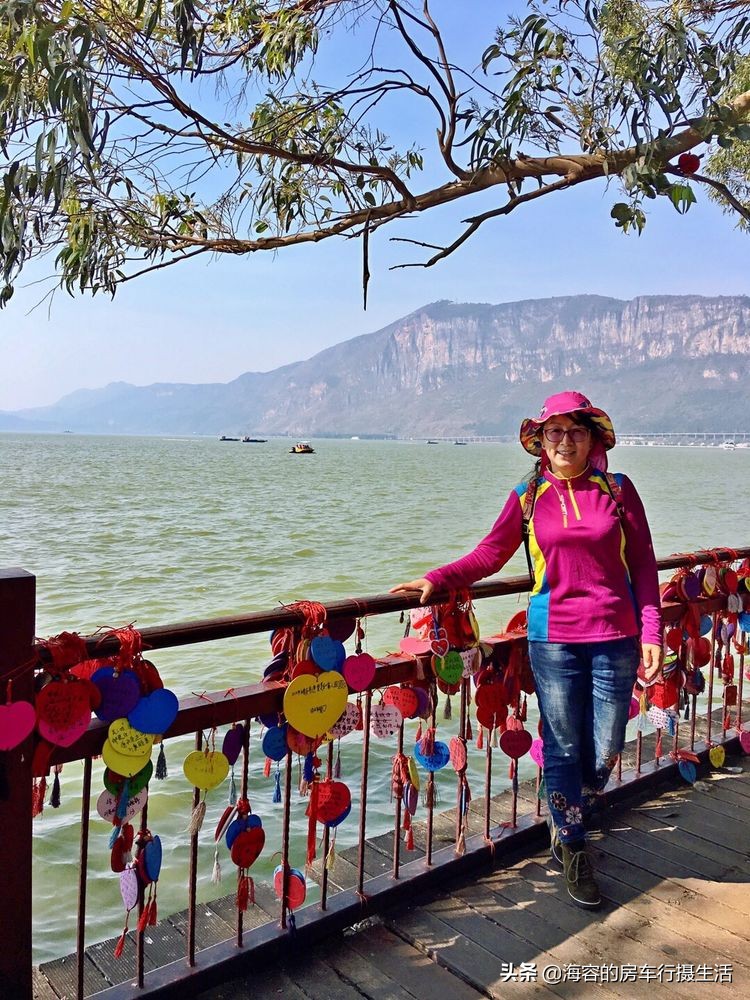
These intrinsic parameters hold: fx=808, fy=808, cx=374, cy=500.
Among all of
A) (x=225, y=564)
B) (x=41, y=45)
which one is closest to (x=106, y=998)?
(x=41, y=45)

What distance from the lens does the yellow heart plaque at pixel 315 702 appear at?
1982 mm

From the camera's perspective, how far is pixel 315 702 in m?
2.02

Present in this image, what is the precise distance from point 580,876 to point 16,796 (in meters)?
1.56

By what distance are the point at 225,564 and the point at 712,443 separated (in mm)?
169110

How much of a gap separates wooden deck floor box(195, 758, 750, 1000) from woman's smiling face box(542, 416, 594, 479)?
1.24 m

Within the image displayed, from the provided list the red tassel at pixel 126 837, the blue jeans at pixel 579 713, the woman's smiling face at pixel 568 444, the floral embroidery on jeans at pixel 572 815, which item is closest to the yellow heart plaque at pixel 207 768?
the red tassel at pixel 126 837

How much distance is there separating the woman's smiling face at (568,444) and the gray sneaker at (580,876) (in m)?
1.08

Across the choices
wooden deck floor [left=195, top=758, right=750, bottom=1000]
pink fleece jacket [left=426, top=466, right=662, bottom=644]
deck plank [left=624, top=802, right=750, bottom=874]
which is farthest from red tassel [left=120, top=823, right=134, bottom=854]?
deck plank [left=624, top=802, right=750, bottom=874]

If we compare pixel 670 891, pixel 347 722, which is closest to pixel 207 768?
pixel 347 722

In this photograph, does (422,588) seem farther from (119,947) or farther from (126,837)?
(119,947)

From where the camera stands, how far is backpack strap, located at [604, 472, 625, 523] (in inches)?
89.6

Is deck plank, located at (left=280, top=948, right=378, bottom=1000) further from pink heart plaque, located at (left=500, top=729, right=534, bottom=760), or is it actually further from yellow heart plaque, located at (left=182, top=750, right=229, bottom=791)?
pink heart plaque, located at (left=500, top=729, right=534, bottom=760)

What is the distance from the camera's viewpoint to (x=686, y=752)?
10.7ft

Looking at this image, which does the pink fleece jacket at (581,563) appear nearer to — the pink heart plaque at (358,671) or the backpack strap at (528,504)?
the backpack strap at (528,504)
